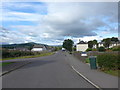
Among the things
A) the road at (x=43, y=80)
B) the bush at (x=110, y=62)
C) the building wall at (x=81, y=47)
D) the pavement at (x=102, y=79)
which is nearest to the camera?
the pavement at (x=102, y=79)

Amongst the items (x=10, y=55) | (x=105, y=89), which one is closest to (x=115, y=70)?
(x=105, y=89)

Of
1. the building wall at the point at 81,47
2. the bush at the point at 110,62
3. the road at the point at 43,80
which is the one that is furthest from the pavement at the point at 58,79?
the building wall at the point at 81,47

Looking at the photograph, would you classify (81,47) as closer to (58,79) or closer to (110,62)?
(110,62)

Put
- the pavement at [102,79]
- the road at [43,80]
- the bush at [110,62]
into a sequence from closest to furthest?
the pavement at [102,79]
the road at [43,80]
the bush at [110,62]

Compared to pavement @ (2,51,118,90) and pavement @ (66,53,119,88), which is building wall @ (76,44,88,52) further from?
pavement @ (66,53,119,88)

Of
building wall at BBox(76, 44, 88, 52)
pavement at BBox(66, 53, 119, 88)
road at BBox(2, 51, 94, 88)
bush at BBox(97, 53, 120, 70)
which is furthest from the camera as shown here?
building wall at BBox(76, 44, 88, 52)

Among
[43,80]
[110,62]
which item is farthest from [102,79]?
[110,62]

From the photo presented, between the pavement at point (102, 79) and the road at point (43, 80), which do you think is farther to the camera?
the road at point (43, 80)

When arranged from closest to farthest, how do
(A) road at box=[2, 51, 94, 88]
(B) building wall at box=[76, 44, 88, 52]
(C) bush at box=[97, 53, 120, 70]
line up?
(A) road at box=[2, 51, 94, 88] < (C) bush at box=[97, 53, 120, 70] < (B) building wall at box=[76, 44, 88, 52]

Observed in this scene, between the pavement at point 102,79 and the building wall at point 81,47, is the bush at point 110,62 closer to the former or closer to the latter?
the pavement at point 102,79

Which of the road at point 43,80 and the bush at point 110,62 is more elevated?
the bush at point 110,62

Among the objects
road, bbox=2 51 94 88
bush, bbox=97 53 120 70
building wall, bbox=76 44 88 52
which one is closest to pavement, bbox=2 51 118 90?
road, bbox=2 51 94 88

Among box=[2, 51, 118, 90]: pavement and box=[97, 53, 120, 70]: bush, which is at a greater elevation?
box=[97, 53, 120, 70]: bush

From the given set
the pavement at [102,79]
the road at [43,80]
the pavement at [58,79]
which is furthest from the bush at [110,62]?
the road at [43,80]
